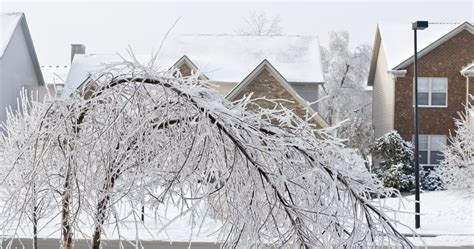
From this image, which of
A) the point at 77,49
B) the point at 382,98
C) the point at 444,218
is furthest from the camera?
the point at 77,49

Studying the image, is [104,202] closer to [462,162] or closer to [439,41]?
[462,162]

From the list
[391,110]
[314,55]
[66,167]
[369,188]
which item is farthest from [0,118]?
[369,188]

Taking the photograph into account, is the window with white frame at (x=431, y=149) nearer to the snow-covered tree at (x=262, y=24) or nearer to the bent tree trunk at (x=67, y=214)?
the snow-covered tree at (x=262, y=24)

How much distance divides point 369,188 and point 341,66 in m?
15.4

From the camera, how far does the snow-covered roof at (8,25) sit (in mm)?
12855

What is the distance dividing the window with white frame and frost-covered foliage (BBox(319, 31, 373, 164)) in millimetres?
2612

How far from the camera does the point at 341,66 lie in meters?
17.0

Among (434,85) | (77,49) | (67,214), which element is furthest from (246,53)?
(67,214)

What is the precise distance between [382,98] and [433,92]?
62.4 inches

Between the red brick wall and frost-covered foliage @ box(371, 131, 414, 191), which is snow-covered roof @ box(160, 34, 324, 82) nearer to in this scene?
frost-covered foliage @ box(371, 131, 414, 191)

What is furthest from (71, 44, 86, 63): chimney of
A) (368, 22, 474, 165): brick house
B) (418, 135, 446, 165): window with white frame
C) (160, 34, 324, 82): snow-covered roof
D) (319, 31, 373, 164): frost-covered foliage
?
(418, 135, 446, 165): window with white frame

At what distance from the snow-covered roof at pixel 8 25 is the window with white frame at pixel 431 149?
940 centimetres

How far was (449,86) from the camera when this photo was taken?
1298 cm

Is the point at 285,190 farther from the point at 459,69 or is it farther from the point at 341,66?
the point at 341,66
